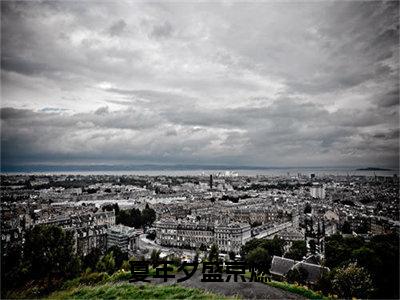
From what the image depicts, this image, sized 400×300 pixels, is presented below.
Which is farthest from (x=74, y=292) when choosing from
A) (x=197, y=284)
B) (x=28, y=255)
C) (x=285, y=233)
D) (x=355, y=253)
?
(x=285, y=233)

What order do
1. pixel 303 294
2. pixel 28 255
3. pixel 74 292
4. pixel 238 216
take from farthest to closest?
pixel 238 216 → pixel 28 255 → pixel 303 294 → pixel 74 292

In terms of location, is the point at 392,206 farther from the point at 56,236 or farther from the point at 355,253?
the point at 56,236

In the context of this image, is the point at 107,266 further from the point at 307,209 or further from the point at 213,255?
the point at 307,209

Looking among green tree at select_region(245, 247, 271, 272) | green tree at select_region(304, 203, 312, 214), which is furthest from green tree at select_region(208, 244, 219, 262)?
green tree at select_region(304, 203, 312, 214)

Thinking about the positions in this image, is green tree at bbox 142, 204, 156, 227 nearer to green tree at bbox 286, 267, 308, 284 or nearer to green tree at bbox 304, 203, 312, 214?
green tree at bbox 304, 203, 312, 214

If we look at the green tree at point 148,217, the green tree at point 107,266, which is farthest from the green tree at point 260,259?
the green tree at point 148,217
